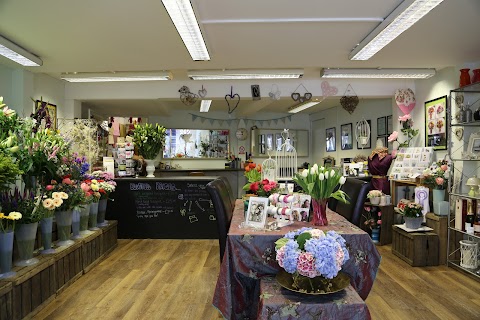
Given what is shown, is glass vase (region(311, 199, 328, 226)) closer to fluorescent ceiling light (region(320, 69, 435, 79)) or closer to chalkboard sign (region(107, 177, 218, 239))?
fluorescent ceiling light (region(320, 69, 435, 79))

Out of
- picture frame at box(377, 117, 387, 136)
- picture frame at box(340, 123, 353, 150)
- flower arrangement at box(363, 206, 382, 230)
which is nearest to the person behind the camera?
flower arrangement at box(363, 206, 382, 230)

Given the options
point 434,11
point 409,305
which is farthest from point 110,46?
point 409,305

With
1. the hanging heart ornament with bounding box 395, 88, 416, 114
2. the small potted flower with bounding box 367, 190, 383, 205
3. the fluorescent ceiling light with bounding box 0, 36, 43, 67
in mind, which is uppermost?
the fluorescent ceiling light with bounding box 0, 36, 43, 67

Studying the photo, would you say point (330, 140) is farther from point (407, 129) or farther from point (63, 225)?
point (63, 225)

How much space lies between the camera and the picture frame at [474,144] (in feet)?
13.8

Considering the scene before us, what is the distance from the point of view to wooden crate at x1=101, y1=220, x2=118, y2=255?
4.68m

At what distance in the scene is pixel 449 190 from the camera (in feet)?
14.2

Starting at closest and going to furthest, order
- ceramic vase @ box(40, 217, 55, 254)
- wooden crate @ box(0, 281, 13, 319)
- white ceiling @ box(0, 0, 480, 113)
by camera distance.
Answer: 1. wooden crate @ box(0, 281, 13, 319)
2. white ceiling @ box(0, 0, 480, 113)
3. ceramic vase @ box(40, 217, 55, 254)

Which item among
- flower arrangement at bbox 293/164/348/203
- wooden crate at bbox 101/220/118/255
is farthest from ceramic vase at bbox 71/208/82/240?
flower arrangement at bbox 293/164/348/203

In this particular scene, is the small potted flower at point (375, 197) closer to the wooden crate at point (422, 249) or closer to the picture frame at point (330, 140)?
the wooden crate at point (422, 249)

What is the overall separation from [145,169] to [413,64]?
4.21m

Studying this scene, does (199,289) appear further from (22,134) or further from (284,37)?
(284,37)

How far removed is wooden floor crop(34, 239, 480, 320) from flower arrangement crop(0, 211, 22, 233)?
2.44 ft

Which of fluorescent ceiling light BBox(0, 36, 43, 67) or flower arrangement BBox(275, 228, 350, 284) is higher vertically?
fluorescent ceiling light BBox(0, 36, 43, 67)
